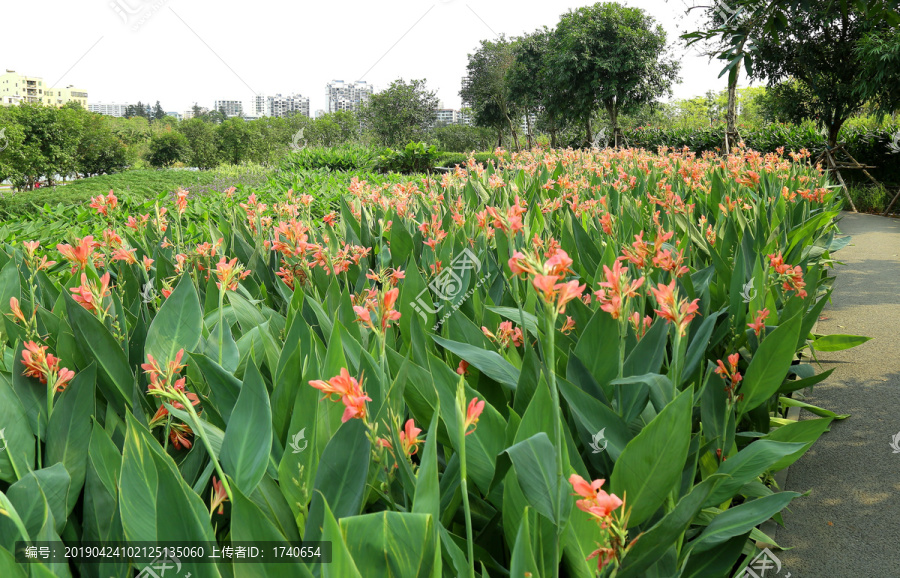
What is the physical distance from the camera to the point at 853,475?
2314 millimetres

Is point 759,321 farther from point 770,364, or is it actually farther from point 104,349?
point 104,349

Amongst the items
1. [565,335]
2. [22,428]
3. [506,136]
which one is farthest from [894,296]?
[506,136]

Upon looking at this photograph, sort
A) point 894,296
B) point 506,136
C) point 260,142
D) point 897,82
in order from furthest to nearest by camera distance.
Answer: point 260,142 < point 506,136 < point 897,82 < point 894,296

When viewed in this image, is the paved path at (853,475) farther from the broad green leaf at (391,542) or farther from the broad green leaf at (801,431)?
the broad green leaf at (391,542)

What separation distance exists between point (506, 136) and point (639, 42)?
25.1 meters

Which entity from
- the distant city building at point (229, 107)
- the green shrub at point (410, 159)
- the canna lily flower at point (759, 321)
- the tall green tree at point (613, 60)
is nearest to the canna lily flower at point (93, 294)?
the canna lily flower at point (759, 321)

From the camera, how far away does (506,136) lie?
148 feet

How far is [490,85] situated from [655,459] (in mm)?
37039

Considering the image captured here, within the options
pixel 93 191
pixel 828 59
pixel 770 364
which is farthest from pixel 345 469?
pixel 828 59

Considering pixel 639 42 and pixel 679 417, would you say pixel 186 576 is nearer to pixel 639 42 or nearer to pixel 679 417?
pixel 679 417

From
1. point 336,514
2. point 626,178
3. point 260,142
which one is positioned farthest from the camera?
point 260,142

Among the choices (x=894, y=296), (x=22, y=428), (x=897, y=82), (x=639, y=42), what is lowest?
(x=894, y=296)

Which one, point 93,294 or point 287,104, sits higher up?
point 287,104

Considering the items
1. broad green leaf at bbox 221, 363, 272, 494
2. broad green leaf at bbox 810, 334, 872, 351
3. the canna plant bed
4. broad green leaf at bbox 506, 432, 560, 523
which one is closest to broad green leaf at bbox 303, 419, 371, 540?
the canna plant bed
